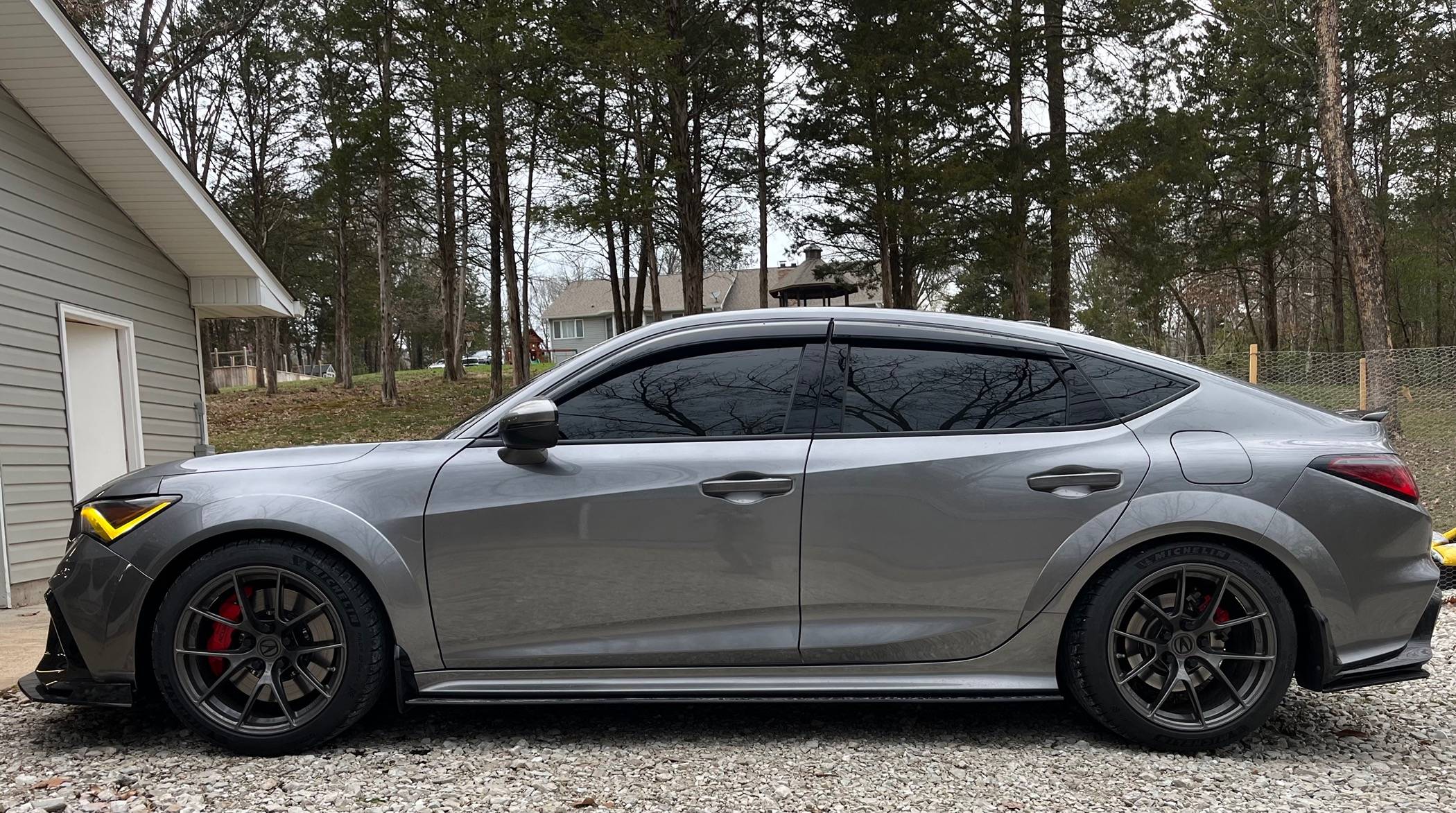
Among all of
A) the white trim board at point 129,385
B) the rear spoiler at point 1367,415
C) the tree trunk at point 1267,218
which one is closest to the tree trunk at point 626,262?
the white trim board at point 129,385

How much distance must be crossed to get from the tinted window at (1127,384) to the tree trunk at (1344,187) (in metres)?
12.8

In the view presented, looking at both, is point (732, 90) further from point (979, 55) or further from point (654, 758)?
point (654, 758)

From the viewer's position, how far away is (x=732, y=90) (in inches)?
906

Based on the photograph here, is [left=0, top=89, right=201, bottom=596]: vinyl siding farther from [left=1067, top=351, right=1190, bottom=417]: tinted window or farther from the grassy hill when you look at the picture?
[left=1067, top=351, right=1190, bottom=417]: tinted window

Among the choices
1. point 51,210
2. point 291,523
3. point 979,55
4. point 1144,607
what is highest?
point 979,55

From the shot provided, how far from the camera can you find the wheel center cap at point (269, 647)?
3264mm

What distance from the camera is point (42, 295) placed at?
25.9 feet

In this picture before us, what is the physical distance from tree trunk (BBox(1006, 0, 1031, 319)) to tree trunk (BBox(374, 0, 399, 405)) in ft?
44.4

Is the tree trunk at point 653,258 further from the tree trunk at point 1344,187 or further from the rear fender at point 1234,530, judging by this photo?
the rear fender at point 1234,530

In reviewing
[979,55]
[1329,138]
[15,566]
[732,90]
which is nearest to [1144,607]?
[15,566]

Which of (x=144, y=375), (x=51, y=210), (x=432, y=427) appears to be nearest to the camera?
(x=51, y=210)

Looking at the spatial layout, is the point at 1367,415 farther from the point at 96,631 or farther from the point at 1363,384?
the point at 1363,384

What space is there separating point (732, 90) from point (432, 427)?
35.7 feet

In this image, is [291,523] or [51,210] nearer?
[291,523]
